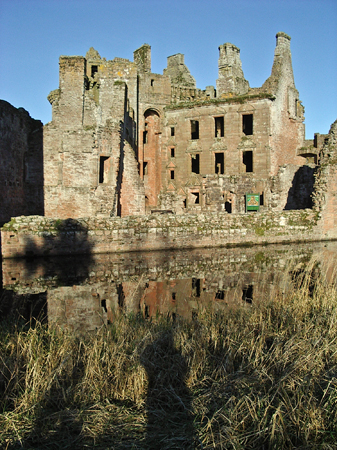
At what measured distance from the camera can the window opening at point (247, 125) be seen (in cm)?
3117

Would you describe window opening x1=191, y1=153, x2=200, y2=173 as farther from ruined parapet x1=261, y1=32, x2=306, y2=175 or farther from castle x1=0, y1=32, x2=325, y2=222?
ruined parapet x1=261, y1=32, x2=306, y2=175

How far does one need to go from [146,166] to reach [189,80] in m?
11.6

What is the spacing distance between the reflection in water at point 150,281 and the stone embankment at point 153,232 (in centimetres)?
76

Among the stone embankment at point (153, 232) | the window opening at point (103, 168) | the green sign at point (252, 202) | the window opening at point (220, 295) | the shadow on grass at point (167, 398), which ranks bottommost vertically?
the shadow on grass at point (167, 398)

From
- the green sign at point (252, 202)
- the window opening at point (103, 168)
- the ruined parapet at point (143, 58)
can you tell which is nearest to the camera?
the window opening at point (103, 168)

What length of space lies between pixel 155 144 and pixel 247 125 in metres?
7.76

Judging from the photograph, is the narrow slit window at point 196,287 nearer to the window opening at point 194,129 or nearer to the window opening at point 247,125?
the window opening at point 194,129

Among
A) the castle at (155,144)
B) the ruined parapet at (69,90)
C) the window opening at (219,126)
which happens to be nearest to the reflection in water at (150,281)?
the castle at (155,144)

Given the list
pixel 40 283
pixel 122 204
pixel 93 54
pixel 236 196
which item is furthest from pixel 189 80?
pixel 40 283

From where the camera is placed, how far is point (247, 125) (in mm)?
32094

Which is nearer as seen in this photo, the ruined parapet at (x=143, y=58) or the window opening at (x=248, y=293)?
the window opening at (x=248, y=293)

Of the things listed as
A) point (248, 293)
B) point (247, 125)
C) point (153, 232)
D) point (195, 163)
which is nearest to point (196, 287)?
point (248, 293)

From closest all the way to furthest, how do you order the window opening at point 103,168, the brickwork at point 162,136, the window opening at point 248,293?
the window opening at point 248,293, the window opening at point 103,168, the brickwork at point 162,136

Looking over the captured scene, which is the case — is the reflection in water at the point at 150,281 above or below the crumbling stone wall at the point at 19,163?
below
